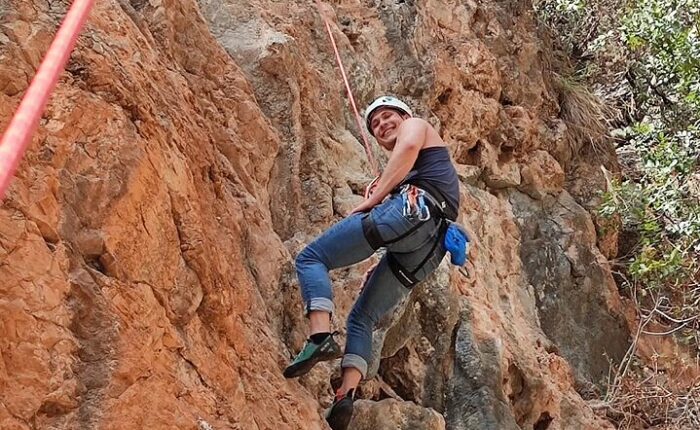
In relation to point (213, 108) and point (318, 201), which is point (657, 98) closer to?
point (318, 201)

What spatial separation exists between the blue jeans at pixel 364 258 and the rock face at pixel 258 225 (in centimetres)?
28

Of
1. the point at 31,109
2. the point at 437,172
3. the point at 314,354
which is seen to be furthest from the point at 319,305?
the point at 31,109

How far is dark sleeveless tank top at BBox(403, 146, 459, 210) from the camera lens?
3.89 metres

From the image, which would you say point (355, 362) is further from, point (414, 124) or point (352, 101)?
point (352, 101)

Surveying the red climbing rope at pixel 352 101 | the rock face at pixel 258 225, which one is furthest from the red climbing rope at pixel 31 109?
the red climbing rope at pixel 352 101

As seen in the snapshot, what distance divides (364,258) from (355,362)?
18.4 inches

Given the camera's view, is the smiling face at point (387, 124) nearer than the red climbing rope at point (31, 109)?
No

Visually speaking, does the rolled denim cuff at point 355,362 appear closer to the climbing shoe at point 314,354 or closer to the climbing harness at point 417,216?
the climbing shoe at point 314,354

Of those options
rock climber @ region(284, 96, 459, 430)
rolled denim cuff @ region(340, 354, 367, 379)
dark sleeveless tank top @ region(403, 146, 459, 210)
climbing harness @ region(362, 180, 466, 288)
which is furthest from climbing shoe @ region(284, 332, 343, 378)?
dark sleeveless tank top @ region(403, 146, 459, 210)

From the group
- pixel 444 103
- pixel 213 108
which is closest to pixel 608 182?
pixel 444 103

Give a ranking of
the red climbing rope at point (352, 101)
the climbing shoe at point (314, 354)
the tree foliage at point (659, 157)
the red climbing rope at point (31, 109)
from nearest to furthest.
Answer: the red climbing rope at point (31, 109) → the climbing shoe at point (314, 354) → the red climbing rope at point (352, 101) → the tree foliage at point (659, 157)

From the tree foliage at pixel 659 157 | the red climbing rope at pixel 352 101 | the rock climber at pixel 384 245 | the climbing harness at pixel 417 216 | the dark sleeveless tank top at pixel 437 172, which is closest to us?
the rock climber at pixel 384 245

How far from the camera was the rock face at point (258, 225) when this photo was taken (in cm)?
269

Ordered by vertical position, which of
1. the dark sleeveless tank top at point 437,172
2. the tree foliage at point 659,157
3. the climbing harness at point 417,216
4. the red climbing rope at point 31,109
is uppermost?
the red climbing rope at point 31,109
